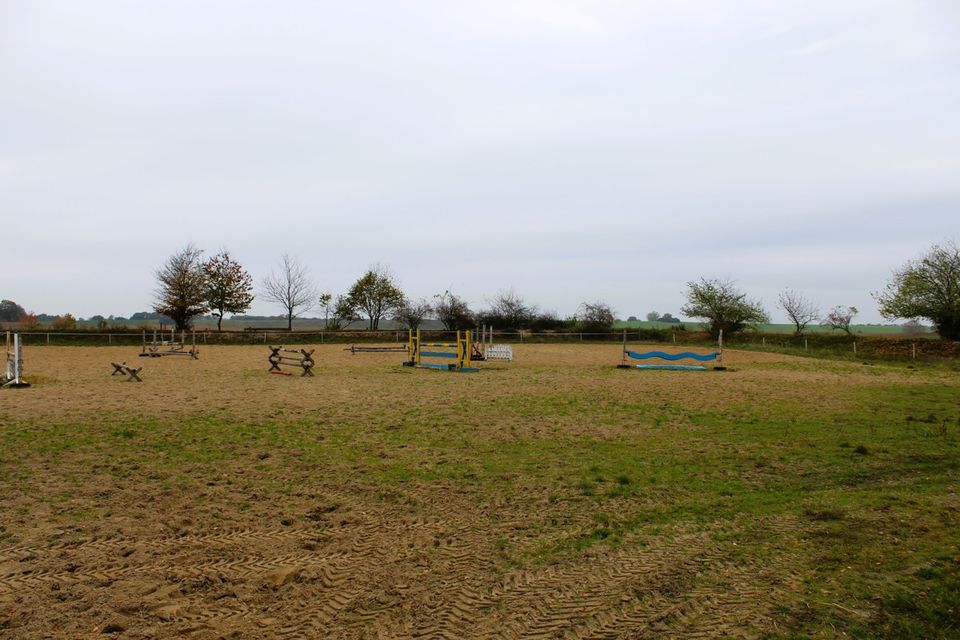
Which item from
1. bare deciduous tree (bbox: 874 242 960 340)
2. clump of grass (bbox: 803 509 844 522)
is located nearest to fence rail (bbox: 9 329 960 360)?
bare deciduous tree (bbox: 874 242 960 340)

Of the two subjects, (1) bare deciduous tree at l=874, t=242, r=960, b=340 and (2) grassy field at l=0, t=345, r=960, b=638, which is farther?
(1) bare deciduous tree at l=874, t=242, r=960, b=340

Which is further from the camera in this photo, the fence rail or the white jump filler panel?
the fence rail

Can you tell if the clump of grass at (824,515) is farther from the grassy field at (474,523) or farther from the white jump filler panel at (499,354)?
the white jump filler panel at (499,354)

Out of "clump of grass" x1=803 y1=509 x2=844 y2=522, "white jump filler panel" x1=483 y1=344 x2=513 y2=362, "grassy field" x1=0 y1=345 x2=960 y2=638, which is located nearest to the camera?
"grassy field" x1=0 y1=345 x2=960 y2=638

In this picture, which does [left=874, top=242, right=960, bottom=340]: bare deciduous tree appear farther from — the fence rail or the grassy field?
the grassy field

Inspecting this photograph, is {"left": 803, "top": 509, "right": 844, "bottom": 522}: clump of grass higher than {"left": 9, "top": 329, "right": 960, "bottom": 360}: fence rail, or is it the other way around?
{"left": 9, "top": 329, "right": 960, "bottom": 360}: fence rail

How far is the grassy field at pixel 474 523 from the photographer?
138 inches

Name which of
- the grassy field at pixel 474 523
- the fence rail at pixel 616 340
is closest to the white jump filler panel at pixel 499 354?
the fence rail at pixel 616 340

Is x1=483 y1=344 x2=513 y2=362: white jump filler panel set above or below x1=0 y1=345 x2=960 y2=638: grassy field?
above

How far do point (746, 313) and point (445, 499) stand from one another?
46.2 metres

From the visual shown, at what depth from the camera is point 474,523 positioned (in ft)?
17.0

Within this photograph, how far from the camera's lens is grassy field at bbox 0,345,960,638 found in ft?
11.5

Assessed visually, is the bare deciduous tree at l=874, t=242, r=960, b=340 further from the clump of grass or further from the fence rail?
the clump of grass

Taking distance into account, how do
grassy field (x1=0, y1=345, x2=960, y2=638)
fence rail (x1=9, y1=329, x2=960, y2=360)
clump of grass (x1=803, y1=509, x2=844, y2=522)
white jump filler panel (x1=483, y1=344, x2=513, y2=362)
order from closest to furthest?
1. grassy field (x1=0, y1=345, x2=960, y2=638)
2. clump of grass (x1=803, y1=509, x2=844, y2=522)
3. white jump filler panel (x1=483, y1=344, x2=513, y2=362)
4. fence rail (x1=9, y1=329, x2=960, y2=360)
